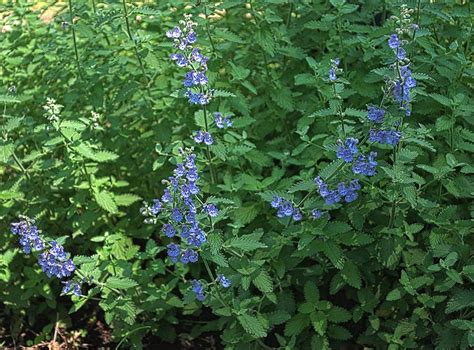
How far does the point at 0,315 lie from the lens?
15.0 feet

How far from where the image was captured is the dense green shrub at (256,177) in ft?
11.2

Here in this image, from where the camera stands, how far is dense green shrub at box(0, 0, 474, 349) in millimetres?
3404

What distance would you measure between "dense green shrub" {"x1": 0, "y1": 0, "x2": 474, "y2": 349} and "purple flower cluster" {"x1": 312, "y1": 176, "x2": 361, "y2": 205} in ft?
0.15

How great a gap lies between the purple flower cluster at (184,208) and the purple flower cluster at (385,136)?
0.74 metres

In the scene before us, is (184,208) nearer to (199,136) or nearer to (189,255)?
(189,255)

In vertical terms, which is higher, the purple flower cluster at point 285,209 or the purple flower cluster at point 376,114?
the purple flower cluster at point 376,114

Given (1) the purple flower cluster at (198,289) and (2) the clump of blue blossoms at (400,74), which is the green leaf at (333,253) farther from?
(2) the clump of blue blossoms at (400,74)

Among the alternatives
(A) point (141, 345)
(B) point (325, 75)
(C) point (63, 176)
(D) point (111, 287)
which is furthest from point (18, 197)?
(B) point (325, 75)

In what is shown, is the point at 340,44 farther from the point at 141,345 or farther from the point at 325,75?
the point at 141,345

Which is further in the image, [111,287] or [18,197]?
[18,197]

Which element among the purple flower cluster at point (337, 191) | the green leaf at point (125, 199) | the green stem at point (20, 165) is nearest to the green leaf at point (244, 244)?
the purple flower cluster at point (337, 191)

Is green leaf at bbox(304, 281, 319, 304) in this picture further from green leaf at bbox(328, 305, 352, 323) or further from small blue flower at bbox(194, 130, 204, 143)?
small blue flower at bbox(194, 130, 204, 143)

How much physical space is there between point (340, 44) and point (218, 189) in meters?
1.02

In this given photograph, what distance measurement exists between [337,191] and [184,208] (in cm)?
68
